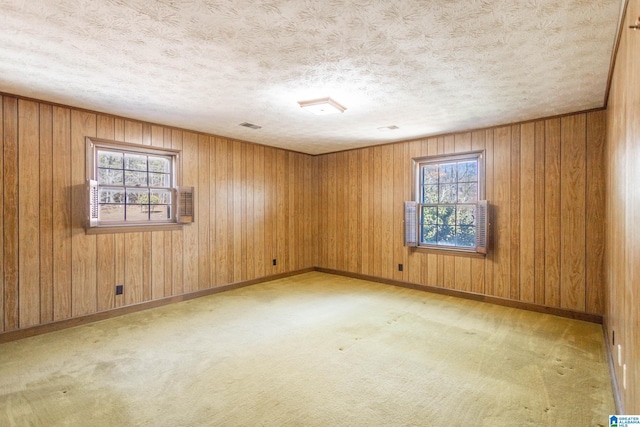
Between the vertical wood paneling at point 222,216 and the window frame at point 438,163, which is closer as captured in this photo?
the window frame at point 438,163

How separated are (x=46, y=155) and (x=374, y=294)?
4335 mm

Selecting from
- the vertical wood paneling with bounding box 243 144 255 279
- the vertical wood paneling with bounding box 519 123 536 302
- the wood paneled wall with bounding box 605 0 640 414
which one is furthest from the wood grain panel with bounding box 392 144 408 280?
the wood paneled wall with bounding box 605 0 640 414

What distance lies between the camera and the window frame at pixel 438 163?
4.34 m

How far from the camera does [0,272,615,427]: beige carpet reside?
197 centimetres

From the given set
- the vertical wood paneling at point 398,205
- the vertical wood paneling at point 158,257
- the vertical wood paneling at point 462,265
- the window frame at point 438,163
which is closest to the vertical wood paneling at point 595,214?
the window frame at point 438,163

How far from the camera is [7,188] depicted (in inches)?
122

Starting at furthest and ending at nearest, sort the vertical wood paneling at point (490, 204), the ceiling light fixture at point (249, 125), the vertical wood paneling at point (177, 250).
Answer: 1. the vertical wood paneling at point (177, 250)
2. the vertical wood paneling at point (490, 204)
3. the ceiling light fixture at point (249, 125)

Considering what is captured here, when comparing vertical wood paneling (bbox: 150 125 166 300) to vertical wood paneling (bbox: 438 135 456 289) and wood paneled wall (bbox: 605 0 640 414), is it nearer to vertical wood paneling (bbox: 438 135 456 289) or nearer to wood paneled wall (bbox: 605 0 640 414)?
vertical wood paneling (bbox: 438 135 456 289)

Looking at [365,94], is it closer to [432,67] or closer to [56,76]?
[432,67]

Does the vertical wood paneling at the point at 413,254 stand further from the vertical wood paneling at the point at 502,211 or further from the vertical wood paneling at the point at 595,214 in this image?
the vertical wood paneling at the point at 595,214

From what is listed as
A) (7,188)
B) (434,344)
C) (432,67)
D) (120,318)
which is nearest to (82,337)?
(120,318)

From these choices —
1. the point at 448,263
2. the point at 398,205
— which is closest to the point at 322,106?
the point at 398,205

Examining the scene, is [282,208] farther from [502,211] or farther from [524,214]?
[524,214]

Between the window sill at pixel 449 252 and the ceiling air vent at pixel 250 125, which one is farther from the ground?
the ceiling air vent at pixel 250 125
